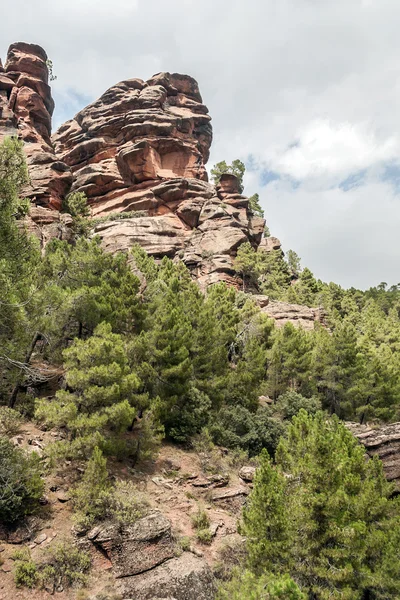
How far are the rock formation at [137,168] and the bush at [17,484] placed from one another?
114 ft

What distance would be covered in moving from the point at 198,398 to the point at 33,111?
57.4 meters

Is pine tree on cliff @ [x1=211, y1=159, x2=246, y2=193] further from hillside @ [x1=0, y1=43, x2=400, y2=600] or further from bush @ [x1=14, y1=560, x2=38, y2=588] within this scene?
bush @ [x1=14, y1=560, x2=38, y2=588]

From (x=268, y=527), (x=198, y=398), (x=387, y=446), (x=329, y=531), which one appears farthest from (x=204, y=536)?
(x=387, y=446)

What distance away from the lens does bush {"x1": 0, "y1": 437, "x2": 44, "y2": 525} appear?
11.8 m

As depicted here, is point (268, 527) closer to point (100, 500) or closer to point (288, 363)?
point (100, 500)

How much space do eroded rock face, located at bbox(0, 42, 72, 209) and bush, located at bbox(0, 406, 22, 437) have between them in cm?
3519

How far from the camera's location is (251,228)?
64.3 m

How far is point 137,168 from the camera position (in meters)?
59.4

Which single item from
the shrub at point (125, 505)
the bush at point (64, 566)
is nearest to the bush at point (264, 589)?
the shrub at point (125, 505)

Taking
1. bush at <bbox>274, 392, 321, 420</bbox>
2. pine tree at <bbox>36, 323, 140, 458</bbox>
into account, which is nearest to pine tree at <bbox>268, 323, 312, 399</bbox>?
bush at <bbox>274, 392, 321, 420</bbox>

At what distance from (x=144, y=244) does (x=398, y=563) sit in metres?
43.7

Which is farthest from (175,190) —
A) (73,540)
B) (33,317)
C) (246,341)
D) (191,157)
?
(73,540)

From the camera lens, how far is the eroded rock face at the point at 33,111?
46938mm

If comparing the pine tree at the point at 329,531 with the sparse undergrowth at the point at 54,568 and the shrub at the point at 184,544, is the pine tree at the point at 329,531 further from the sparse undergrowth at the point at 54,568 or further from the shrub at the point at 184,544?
the sparse undergrowth at the point at 54,568
